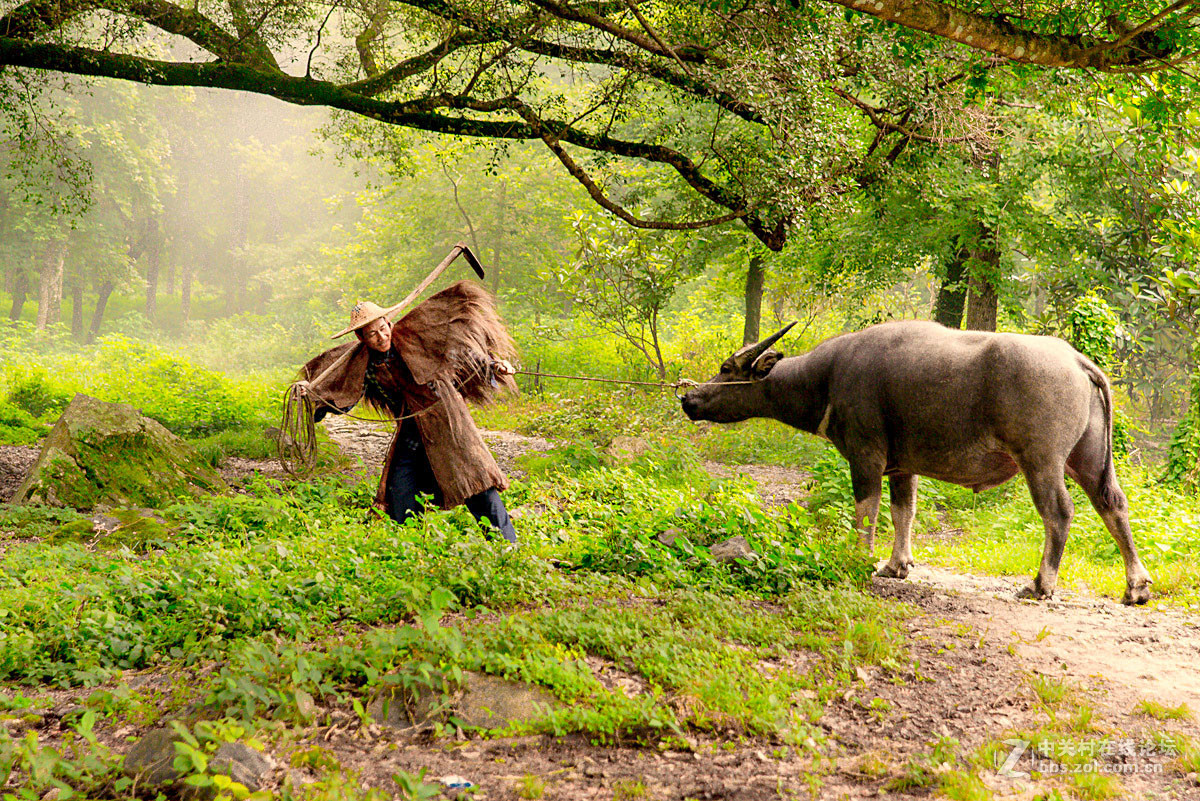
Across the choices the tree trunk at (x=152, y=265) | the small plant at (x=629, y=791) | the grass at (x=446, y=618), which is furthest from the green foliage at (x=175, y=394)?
the tree trunk at (x=152, y=265)

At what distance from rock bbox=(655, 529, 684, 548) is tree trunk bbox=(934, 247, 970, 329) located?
9314mm

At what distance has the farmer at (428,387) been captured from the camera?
20.4 feet

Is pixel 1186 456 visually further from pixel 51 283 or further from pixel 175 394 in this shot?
pixel 51 283

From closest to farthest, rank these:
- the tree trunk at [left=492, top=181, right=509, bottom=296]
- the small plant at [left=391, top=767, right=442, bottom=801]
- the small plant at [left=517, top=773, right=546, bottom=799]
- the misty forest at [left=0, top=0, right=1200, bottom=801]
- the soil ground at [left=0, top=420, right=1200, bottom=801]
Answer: the small plant at [left=391, top=767, right=442, bottom=801] < the small plant at [left=517, top=773, right=546, bottom=799] < the soil ground at [left=0, top=420, right=1200, bottom=801] < the misty forest at [left=0, top=0, right=1200, bottom=801] < the tree trunk at [left=492, top=181, right=509, bottom=296]

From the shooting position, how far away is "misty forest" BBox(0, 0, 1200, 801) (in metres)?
3.39

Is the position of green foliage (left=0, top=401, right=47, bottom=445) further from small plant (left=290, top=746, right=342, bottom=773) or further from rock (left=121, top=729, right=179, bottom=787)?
small plant (left=290, top=746, right=342, bottom=773)

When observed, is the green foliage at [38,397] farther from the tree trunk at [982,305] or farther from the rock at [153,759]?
the tree trunk at [982,305]

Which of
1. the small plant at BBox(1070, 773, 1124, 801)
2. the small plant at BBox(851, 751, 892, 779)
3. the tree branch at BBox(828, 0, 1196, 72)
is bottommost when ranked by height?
the small plant at BBox(851, 751, 892, 779)

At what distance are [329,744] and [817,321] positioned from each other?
20.9m

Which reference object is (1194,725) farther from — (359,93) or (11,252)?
(11,252)

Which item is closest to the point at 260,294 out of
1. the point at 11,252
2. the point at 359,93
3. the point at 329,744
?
the point at 11,252

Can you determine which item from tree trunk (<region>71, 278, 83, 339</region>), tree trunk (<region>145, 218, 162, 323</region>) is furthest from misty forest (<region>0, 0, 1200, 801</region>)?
tree trunk (<region>145, 218, 162, 323</region>)

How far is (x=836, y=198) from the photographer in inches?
368

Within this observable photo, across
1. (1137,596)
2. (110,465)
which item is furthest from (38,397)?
(1137,596)
